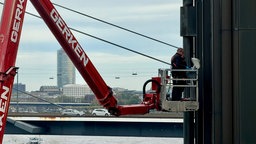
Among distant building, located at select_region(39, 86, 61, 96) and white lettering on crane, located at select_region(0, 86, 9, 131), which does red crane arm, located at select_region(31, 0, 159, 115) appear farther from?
distant building, located at select_region(39, 86, 61, 96)

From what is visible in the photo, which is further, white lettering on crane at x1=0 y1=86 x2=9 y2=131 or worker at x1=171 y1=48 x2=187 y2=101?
worker at x1=171 y1=48 x2=187 y2=101

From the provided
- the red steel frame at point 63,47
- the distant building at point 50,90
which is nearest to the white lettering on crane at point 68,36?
the red steel frame at point 63,47

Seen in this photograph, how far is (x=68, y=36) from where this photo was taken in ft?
40.1

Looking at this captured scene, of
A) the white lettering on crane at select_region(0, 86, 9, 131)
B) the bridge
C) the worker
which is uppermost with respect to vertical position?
the worker

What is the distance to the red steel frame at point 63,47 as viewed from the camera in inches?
364

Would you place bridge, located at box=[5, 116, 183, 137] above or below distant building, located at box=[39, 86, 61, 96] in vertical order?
below

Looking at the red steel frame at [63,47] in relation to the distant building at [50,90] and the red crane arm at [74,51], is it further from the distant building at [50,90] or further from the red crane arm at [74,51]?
the distant building at [50,90]

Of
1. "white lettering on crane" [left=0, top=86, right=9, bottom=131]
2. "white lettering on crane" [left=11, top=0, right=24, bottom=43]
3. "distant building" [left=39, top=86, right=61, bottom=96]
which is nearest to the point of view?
"white lettering on crane" [left=0, top=86, right=9, bottom=131]

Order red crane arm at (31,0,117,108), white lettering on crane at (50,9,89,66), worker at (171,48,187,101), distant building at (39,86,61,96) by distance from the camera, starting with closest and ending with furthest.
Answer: red crane arm at (31,0,117,108) < white lettering on crane at (50,9,89,66) < worker at (171,48,187,101) < distant building at (39,86,61,96)

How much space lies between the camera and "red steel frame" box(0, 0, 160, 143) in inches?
364

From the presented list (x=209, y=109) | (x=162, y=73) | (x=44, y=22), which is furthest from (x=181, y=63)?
(x=44, y=22)

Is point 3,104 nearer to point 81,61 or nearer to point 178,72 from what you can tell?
point 81,61

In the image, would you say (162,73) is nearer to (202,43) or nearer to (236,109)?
(202,43)

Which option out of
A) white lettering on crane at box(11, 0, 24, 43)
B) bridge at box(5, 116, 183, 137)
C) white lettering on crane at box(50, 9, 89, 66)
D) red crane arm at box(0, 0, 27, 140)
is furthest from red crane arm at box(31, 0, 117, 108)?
bridge at box(5, 116, 183, 137)
